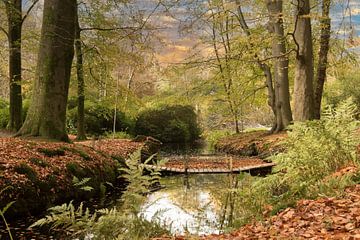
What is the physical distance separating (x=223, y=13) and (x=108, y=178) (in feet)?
16.6

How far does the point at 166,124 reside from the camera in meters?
29.7

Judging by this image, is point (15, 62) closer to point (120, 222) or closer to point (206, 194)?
point (206, 194)

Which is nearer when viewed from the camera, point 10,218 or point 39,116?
point 10,218

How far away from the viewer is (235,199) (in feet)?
25.1

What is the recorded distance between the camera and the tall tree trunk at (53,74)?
1020cm

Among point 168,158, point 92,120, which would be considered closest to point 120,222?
point 168,158

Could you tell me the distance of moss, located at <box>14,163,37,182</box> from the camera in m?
6.96

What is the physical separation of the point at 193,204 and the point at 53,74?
5.16 m

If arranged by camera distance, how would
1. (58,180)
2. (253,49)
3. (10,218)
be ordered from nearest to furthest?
(10,218) < (58,180) < (253,49)

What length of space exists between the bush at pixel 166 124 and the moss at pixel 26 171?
21221mm

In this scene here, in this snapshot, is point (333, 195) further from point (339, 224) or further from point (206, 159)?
point (206, 159)

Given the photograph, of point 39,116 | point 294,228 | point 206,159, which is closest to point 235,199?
point 294,228

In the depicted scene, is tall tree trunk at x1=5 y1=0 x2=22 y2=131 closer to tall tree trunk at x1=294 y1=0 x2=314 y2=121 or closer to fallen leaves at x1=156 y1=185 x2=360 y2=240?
tall tree trunk at x1=294 y1=0 x2=314 y2=121

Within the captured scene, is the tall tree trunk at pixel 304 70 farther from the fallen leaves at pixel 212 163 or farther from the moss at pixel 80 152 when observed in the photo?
the moss at pixel 80 152
